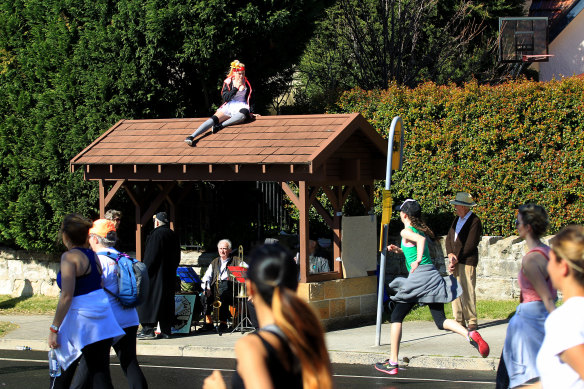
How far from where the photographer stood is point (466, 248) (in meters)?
11.1

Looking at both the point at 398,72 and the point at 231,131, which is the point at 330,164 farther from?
the point at 398,72

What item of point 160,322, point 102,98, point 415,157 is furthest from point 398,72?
point 160,322

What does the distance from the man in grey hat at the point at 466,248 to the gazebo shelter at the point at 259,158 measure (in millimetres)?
1820

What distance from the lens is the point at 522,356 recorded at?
18.1ft

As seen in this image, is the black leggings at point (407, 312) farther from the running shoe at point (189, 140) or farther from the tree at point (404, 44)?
the tree at point (404, 44)

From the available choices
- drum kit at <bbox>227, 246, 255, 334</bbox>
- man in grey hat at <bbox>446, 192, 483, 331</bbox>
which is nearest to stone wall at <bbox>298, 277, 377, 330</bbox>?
drum kit at <bbox>227, 246, 255, 334</bbox>

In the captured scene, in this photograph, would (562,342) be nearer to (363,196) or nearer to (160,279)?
(160,279)

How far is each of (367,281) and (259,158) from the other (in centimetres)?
271

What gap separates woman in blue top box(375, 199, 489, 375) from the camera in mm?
8352

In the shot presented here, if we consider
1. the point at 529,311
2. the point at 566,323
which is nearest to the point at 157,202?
the point at 529,311

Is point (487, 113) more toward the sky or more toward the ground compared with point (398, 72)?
more toward the ground

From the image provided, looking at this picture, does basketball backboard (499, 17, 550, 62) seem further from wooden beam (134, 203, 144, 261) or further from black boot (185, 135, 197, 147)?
wooden beam (134, 203, 144, 261)

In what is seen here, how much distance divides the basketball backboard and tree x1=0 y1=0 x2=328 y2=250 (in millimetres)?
8108

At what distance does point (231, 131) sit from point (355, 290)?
10.1 feet
